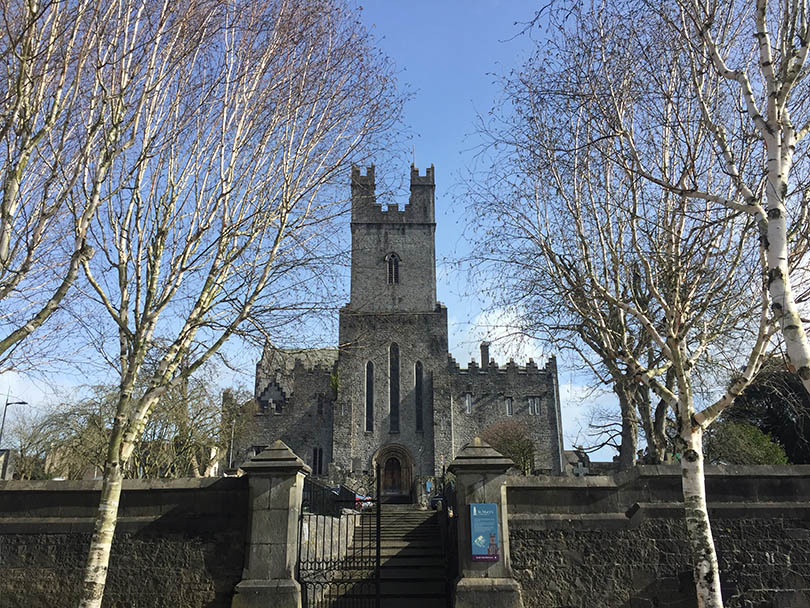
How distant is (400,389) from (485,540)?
108ft

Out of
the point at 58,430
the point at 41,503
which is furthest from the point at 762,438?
the point at 58,430

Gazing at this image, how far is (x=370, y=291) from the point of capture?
4472 centimetres

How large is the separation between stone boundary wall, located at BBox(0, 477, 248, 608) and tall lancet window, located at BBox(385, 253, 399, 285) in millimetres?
34864

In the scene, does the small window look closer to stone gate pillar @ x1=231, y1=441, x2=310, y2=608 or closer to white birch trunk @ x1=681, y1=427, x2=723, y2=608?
stone gate pillar @ x1=231, y1=441, x2=310, y2=608

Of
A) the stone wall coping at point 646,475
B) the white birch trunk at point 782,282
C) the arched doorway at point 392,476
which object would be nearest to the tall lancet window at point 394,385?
the arched doorway at point 392,476

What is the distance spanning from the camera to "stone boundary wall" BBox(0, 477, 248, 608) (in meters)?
9.55

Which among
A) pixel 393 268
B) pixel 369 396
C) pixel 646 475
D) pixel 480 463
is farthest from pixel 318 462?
pixel 646 475

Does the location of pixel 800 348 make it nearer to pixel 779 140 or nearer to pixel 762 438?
pixel 779 140

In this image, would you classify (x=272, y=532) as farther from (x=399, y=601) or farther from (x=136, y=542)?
(x=399, y=601)

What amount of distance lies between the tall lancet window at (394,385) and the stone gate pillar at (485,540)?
31869 millimetres

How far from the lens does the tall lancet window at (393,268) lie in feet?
146

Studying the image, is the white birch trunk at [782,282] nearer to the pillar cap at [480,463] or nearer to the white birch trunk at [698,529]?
the white birch trunk at [698,529]

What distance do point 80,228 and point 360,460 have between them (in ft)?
112

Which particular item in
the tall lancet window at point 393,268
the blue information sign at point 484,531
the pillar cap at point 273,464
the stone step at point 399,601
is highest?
the tall lancet window at point 393,268
